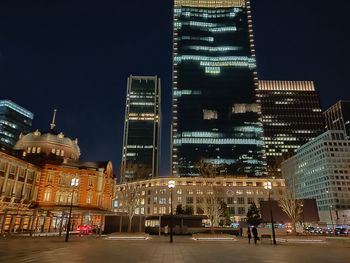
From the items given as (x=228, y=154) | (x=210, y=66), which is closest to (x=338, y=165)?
(x=228, y=154)

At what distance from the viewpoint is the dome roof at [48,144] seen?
75.6 m

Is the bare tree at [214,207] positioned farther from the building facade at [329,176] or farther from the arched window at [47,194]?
the building facade at [329,176]

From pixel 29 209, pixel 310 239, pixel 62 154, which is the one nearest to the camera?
pixel 310 239

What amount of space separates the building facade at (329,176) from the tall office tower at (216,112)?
28.3 metres

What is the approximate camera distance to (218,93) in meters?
184

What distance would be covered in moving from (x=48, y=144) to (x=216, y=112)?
121m

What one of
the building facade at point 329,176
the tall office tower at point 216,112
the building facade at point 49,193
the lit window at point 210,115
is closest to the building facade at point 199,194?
the building facade at point 329,176

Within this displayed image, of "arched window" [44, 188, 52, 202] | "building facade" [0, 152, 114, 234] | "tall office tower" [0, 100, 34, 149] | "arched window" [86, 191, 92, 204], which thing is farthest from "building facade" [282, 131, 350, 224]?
"tall office tower" [0, 100, 34, 149]

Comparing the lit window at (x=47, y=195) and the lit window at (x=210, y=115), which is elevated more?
the lit window at (x=210, y=115)

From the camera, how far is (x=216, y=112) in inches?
7008

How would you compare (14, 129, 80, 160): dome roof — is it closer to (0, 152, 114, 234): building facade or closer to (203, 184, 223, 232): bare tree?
(0, 152, 114, 234): building facade

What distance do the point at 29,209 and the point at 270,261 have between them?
5455cm

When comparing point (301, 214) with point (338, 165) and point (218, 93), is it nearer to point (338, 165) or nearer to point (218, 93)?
point (338, 165)

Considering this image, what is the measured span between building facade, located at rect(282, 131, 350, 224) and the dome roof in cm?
9885
